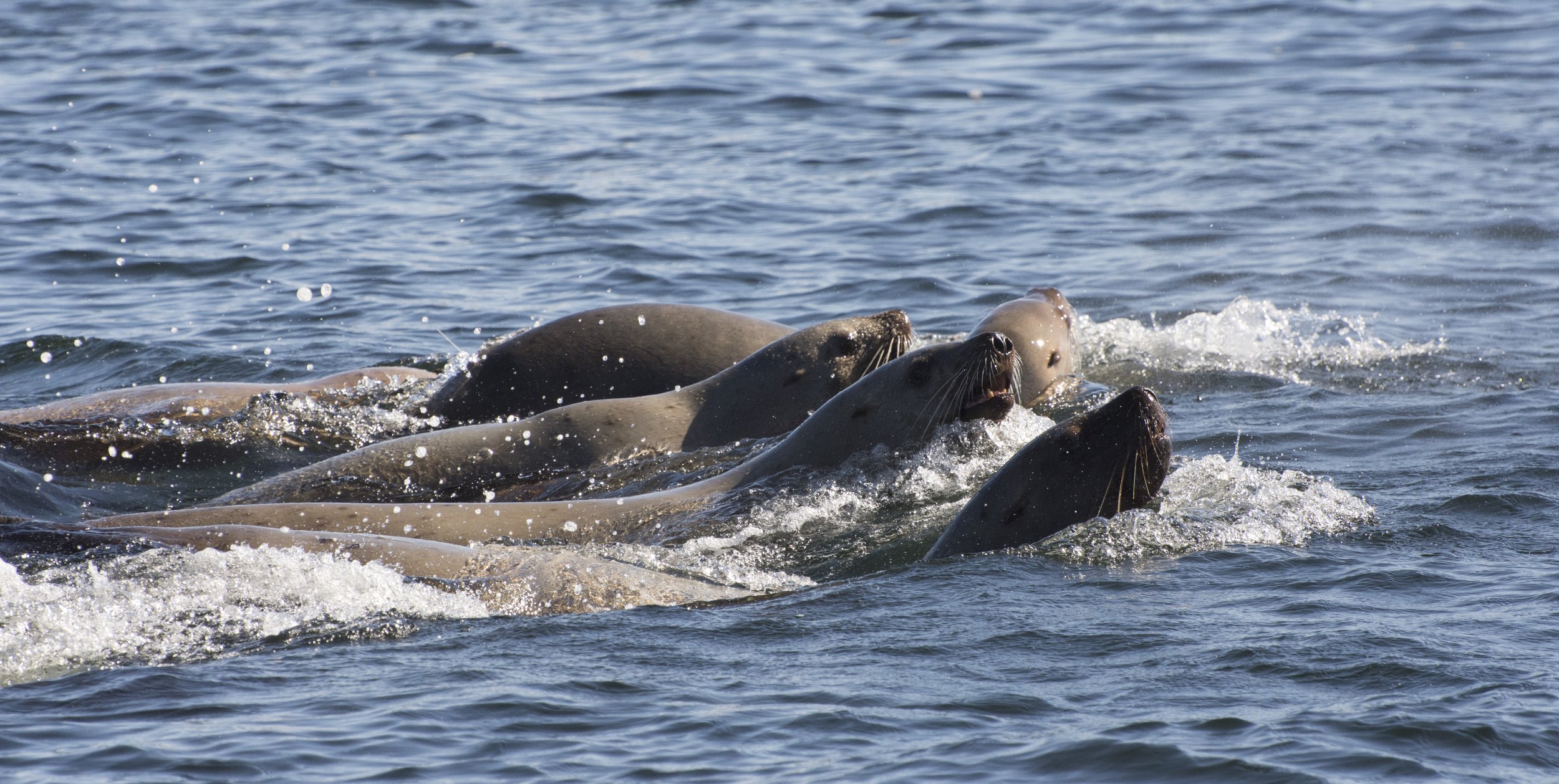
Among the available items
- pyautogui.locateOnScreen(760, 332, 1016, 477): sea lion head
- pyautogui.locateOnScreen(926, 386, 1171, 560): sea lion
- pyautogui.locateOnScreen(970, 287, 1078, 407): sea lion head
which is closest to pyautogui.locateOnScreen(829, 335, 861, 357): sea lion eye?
pyautogui.locateOnScreen(970, 287, 1078, 407): sea lion head

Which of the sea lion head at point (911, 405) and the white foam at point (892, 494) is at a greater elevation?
the sea lion head at point (911, 405)

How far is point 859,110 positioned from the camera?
17875mm

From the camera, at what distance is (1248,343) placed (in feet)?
33.9

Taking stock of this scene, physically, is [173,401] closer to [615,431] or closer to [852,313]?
[615,431]

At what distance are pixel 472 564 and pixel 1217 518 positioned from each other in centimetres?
287

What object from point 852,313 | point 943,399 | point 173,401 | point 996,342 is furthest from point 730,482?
point 852,313

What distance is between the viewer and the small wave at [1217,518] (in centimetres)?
625

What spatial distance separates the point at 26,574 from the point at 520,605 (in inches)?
64.7

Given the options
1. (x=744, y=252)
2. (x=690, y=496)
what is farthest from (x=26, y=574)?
(x=744, y=252)

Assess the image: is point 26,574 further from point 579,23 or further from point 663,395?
point 579,23

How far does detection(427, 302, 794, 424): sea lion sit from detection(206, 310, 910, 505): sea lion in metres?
0.62

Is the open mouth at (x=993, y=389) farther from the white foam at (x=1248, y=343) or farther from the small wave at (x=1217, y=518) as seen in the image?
the white foam at (x=1248, y=343)

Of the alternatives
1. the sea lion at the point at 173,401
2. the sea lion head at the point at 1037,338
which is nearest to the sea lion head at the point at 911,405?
the sea lion head at the point at 1037,338

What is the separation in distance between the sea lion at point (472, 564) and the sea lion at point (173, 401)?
282 centimetres
